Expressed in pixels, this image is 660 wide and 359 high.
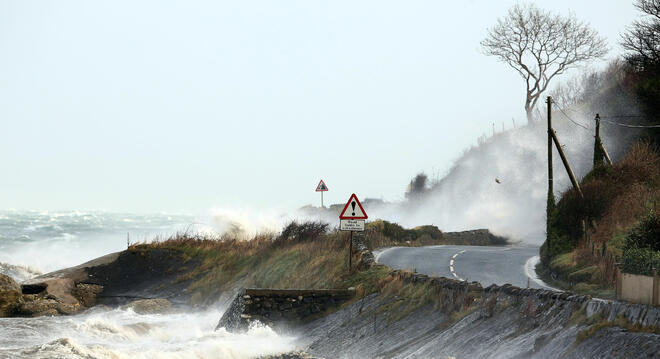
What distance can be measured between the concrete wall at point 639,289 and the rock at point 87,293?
27538 mm

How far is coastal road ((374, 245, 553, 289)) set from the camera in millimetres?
29172

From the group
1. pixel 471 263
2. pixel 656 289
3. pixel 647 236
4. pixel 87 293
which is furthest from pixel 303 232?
pixel 656 289

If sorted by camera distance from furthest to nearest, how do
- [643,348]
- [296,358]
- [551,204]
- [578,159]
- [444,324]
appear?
[578,159]
[551,204]
[296,358]
[444,324]
[643,348]

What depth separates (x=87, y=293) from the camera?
3947 centimetres

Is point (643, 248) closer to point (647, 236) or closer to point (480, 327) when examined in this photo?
point (647, 236)

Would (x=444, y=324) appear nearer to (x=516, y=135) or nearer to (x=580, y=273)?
(x=580, y=273)

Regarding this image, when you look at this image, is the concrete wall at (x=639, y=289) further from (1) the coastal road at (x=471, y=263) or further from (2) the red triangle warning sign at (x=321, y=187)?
(2) the red triangle warning sign at (x=321, y=187)

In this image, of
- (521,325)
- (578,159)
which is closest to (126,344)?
(521,325)

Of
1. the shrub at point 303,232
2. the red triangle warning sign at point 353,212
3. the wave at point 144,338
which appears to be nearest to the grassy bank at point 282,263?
the shrub at point 303,232

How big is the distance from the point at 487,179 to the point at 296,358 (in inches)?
2396

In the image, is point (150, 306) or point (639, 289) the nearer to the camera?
point (639, 289)

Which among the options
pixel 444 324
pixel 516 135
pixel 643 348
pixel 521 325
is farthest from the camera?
pixel 516 135

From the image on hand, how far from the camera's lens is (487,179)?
81062 mm

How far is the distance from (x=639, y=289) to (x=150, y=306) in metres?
24.9
